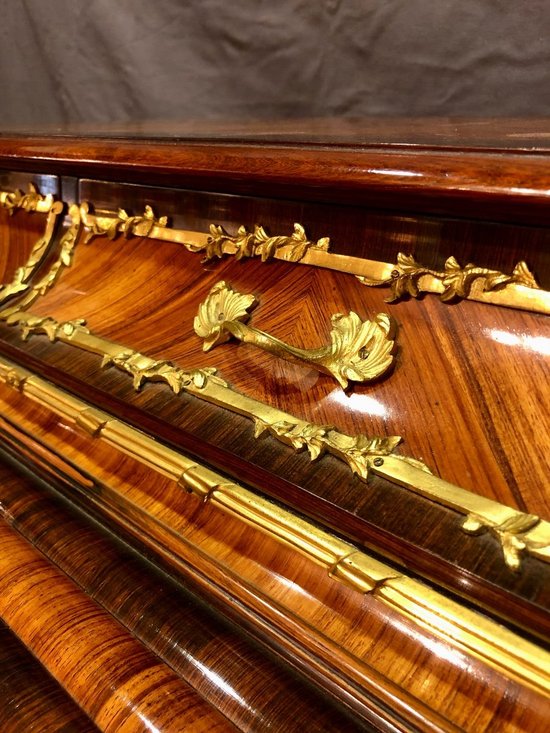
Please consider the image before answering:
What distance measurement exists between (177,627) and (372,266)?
1.04ft

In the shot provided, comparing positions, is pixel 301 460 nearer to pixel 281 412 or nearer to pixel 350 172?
pixel 281 412

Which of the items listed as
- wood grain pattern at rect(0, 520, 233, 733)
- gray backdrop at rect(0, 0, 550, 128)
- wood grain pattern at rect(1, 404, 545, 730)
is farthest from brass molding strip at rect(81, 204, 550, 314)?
gray backdrop at rect(0, 0, 550, 128)

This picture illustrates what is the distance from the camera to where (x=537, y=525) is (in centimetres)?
39

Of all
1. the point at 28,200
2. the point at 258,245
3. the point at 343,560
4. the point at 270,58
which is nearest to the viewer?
the point at 343,560

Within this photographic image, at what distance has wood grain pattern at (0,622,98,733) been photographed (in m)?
0.50

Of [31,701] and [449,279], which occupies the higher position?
[449,279]

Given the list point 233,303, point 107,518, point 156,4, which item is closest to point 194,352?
point 233,303

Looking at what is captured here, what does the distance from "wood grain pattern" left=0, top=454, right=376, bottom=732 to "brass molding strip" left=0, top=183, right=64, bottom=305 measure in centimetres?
30

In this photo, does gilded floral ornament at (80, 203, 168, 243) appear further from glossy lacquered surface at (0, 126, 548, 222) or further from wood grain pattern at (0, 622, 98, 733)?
wood grain pattern at (0, 622, 98, 733)

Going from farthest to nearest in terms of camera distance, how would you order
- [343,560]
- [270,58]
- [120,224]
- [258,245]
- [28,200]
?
1. [270,58]
2. [28,200]
3. [120,224]
4. [258,245]
5. [343,560]

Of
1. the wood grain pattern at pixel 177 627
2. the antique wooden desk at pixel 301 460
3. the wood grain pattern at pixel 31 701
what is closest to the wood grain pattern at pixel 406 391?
the antique wooden desk at pixel 301 460

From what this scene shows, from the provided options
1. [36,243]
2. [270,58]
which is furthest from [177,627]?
[270,58]

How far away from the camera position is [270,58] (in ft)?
5.57

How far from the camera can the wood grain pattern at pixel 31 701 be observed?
50cm
